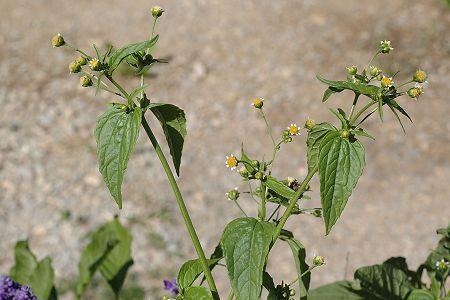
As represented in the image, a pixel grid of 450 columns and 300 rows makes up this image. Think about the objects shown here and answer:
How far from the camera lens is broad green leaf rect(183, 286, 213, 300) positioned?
1.40 metres

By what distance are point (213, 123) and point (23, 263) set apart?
3.24 metres

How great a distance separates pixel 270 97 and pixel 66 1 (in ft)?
7.23

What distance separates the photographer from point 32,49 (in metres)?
6.07

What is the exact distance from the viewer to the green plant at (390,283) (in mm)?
1795

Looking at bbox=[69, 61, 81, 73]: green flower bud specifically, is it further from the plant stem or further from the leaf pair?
the plant stem

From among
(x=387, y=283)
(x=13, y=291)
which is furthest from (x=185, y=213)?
(x=387, y=283)

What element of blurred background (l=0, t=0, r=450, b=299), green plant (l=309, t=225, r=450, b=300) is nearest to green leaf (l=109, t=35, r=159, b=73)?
green plant (l=309, t=225, r=450, b=300)

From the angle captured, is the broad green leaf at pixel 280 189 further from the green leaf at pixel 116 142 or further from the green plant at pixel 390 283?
the green plant at pixel 390 283

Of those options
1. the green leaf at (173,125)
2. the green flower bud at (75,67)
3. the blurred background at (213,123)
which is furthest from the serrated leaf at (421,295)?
the blurred background at (213,123)

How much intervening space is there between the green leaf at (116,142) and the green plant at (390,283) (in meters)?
0.73

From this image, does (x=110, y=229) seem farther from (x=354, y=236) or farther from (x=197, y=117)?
(x=197, y=117)

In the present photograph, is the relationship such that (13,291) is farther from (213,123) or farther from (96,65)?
(213,123)

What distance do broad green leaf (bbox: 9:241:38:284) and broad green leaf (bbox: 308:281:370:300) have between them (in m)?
0.89

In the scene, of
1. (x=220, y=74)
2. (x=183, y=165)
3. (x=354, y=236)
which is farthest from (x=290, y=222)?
(x=220, y=74)
